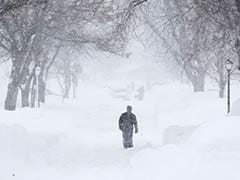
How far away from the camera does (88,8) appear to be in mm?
20406

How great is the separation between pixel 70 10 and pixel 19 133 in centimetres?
621

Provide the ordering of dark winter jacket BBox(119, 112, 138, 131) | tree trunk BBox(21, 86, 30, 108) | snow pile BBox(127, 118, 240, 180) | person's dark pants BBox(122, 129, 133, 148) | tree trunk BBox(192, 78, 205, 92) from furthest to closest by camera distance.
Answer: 1. tree trunk BBox(192, 78, 205, 92)
2. tree trunk BBox(21, 86, 30, 108)
3. dark winter jacket BBox(119, 112, 138, 131)
4. person's dark pants BBox(122, 129, 133, 148)
5. snow pile BBox(127, 118, 240, 180)

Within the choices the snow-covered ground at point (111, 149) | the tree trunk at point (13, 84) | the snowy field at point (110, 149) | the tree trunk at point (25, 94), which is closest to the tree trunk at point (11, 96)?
the tree trunk at point (13, 84)

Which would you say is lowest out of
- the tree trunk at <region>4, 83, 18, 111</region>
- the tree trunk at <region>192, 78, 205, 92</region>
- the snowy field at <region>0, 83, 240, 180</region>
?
the snowy field at <region>0, 83, 240, 180</region>

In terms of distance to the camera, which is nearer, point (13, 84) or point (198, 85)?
point (13, 84)

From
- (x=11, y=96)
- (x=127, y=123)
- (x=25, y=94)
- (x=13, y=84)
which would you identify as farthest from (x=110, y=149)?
(x=25, y=94)

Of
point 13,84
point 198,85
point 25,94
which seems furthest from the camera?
point 198,85

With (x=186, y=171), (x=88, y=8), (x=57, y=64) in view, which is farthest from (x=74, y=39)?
(x=57, y=64)

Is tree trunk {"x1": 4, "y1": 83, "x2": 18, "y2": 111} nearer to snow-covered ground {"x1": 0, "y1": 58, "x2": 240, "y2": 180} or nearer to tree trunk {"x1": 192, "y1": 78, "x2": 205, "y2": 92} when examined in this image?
snow-covered ground {"x1": 0, "y1": 58, "x2": 240, "y2": 180}

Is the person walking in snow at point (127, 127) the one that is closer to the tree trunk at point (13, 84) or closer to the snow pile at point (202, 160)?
the snow pile at point (202, 160)

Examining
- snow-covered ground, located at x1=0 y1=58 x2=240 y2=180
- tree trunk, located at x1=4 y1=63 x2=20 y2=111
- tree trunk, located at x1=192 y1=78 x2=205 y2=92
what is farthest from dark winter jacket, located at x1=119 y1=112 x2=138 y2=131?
tree trunk, located at x1=192 y1=78 x2=205 y2=92

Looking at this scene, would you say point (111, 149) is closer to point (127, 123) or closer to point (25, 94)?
point (127, 123)

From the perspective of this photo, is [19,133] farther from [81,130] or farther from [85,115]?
[85,115]

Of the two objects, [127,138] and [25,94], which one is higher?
[25,94]
